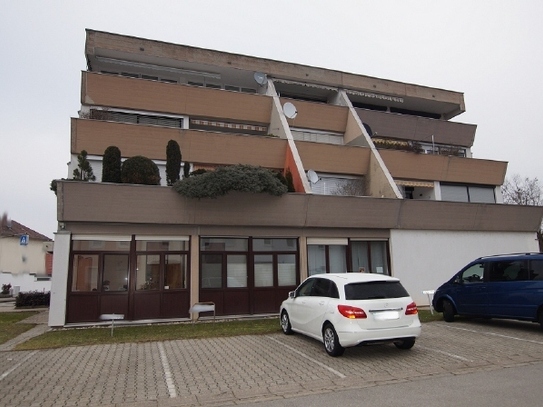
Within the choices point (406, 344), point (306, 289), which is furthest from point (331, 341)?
point (306, 289)

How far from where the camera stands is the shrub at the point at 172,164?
14.1 metres

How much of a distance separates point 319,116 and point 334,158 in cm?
295

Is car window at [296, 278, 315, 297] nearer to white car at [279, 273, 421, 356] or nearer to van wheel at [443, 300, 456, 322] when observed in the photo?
white car at [279, 273, 421, 356]

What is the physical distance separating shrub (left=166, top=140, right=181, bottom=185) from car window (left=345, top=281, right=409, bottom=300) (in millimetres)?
8371

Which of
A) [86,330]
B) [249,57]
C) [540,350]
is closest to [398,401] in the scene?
[540,350]

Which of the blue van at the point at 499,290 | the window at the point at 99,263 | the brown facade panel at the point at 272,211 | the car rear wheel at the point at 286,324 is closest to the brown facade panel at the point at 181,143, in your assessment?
the brown facade panel at the point at 272,211

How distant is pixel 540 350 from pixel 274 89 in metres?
15.7

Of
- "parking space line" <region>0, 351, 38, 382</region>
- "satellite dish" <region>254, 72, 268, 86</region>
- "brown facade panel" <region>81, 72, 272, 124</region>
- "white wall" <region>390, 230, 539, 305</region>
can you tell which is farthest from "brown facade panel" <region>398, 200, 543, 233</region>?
"parking space line" <region>0, 351, 38, 382</region>

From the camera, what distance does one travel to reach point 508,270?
10.4 m

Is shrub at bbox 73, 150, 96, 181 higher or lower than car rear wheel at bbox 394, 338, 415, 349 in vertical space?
higher

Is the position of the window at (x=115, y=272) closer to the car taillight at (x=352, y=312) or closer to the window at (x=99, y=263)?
the window at (x=99, y=263)

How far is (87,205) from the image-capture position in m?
12.8

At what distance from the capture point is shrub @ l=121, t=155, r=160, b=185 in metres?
13.4

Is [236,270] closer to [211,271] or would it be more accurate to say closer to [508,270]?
[211,271]
